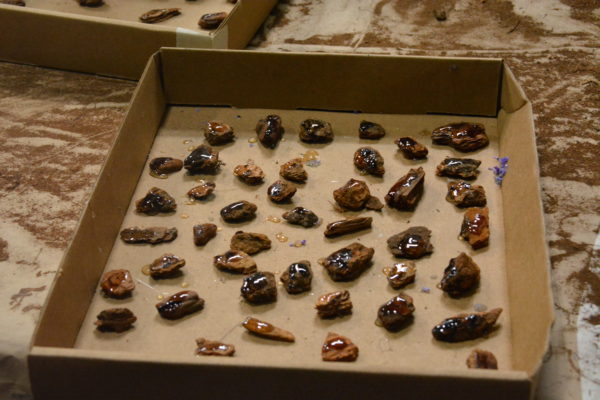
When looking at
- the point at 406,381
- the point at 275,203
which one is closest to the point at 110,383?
the point at 406,381

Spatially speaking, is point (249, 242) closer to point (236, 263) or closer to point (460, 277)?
point (236, 263)

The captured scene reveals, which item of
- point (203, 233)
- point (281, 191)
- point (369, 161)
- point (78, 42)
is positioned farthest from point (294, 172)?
point (78, 42)

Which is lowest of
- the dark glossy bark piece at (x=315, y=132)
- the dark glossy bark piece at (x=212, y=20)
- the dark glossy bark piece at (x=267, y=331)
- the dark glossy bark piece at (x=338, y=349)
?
the dark glossy bark piece at (x=267, y=331)

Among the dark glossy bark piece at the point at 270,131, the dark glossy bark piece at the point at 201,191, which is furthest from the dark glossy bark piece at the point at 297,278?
the dark glossy bark piece at the point at 270,131

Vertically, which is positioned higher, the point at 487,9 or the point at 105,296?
the point at 487,9

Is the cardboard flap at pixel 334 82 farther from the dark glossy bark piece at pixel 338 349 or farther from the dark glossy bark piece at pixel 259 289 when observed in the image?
the dark glossy bark piece at pixel 338 349

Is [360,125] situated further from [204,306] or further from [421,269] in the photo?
[204,306]
